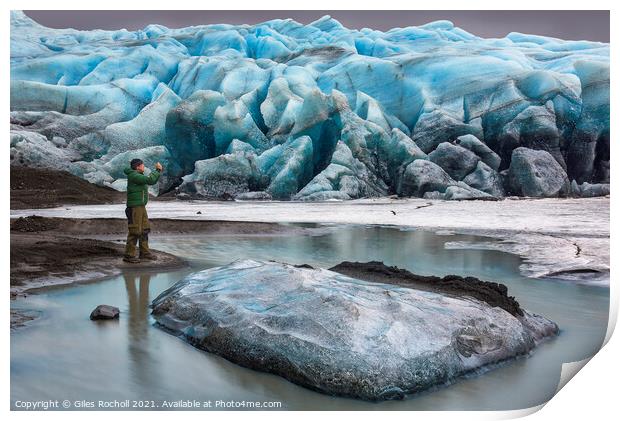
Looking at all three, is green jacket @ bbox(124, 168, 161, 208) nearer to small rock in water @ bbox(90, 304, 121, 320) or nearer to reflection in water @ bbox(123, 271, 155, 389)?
reflection in water @ bbox(123, 271, 155, 389)

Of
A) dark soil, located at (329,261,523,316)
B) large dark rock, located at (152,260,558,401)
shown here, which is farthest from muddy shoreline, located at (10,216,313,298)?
dark soil, located at (329,261,523,316)

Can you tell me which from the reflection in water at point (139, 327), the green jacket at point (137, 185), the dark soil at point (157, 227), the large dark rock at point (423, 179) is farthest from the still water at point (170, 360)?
the large dark rock at point (423, 179)

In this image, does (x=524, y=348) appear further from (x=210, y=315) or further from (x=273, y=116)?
(x=273, y=116)

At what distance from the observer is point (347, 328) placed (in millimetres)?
2469

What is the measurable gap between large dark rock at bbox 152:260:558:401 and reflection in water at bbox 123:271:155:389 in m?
0.11

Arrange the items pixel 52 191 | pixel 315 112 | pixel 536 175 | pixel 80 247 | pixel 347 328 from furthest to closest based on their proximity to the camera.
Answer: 1. pixel 315 112
2. pixel 536 175
3. pixel 52 191
4. pixel 80 247
5. pixel 347 328

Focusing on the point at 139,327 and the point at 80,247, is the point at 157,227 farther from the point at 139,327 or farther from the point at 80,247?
the point at 139,327

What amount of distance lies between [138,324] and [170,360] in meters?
0.58

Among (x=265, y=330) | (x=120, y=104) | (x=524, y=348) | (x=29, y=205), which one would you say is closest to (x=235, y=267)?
(x=265, y=330)

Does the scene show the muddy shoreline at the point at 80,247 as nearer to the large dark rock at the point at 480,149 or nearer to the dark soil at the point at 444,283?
the dark soil at the point at 444,283

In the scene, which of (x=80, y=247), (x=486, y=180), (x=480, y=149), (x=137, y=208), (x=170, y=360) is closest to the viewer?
(x=170, y=360)

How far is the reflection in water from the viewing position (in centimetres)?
248

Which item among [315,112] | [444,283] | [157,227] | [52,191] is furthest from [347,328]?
[315,112]

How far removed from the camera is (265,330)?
2.58 meters
